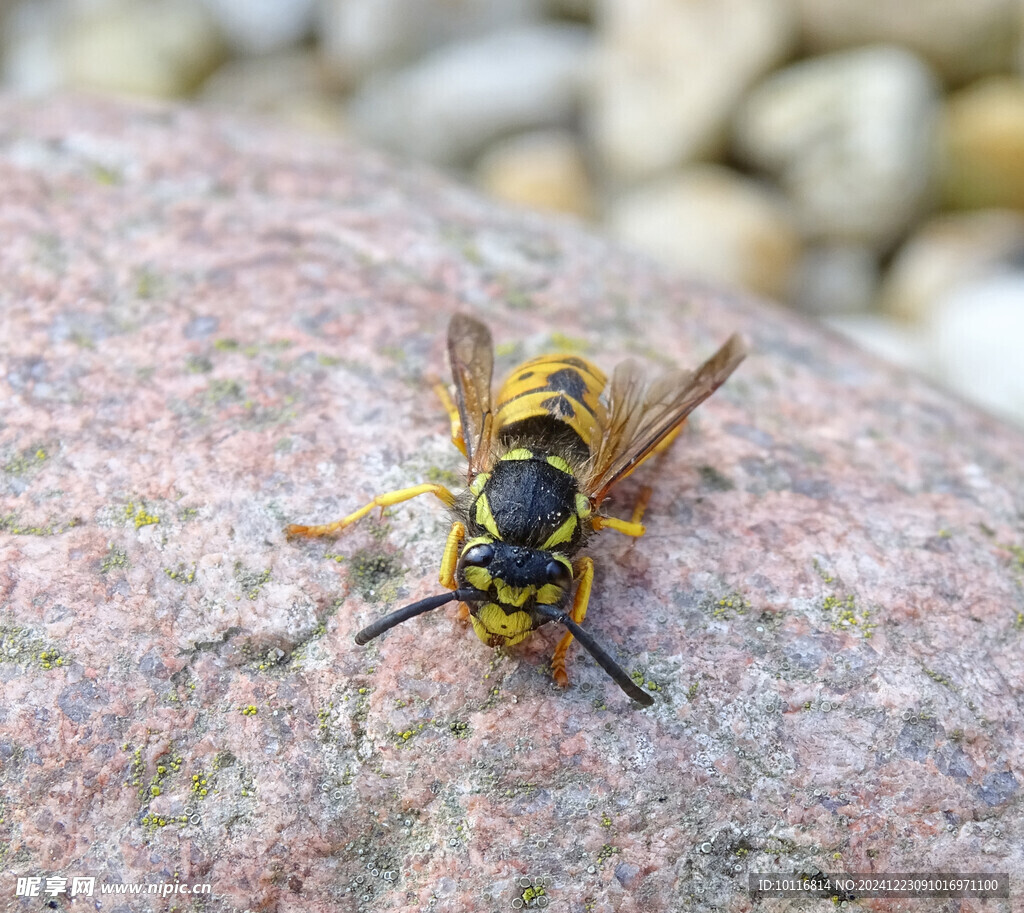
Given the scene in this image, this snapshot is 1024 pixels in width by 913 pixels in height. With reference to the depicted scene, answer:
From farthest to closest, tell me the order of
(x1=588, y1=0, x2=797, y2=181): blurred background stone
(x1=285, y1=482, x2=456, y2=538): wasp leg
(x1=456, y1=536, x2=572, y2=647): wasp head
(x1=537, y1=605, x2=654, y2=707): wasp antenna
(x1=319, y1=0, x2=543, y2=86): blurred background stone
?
(x1=319, y1=0, x2=543, y2=86): blurred background stone
(x1=588, y1=0, x2=797, y2=181): blurred background stone
(x1=285, y1=482, x2=456, y2=538): wasp leg
(x1=456, y1=536, x2=572, y2=647): wasp head
(x1=537, y1=605, x2=654, y2=707): wasp antenna

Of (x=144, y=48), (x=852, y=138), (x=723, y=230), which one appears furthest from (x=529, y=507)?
(x=144, y=48)

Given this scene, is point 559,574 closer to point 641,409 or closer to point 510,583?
point 510,583

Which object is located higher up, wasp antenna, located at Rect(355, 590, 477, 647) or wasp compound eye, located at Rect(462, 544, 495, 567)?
wasp compound eye, located at Rect(462, 544, 495, 567)

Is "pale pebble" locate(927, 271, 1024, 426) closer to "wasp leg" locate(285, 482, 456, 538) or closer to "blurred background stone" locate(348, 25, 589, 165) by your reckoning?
"wasp leg" locate(285, 482, 456, 538)

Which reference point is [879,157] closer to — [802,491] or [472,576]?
[802,491]

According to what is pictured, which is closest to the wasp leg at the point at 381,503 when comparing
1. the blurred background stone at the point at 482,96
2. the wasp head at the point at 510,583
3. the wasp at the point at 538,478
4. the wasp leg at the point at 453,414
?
the wasp at the point at 538,478

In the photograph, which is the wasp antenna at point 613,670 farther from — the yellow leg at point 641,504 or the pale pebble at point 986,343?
A: the pale pebble at point 986,343

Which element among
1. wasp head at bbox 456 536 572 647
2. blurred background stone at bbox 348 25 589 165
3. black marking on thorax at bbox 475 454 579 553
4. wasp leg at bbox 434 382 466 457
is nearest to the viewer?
wasp head at bbox 456 536 572 647

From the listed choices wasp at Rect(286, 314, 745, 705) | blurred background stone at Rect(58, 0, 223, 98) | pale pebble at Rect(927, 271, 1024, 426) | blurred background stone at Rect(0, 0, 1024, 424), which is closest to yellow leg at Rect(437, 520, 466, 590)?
wasp at Rect(286, 314, 745, 705)
